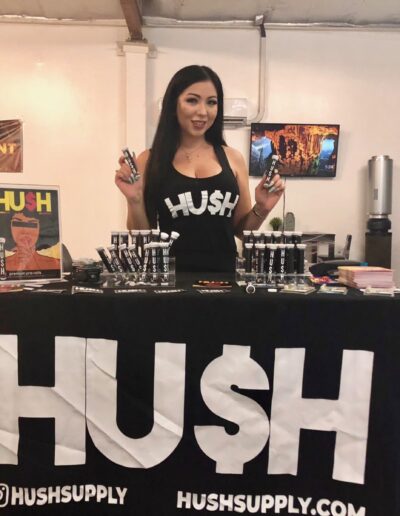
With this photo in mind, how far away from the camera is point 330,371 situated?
1.16 meters

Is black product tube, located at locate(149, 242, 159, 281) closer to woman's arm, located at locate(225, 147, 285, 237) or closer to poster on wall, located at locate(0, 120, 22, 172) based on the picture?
woman's arm, located at locate(225, 147, 285, 237)

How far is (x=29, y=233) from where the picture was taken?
4.30ft

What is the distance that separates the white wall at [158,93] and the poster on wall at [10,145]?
7cm

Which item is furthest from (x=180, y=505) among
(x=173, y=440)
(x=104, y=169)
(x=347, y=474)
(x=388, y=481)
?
(x=104, y=169)

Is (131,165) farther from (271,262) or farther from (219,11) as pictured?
(219,11)

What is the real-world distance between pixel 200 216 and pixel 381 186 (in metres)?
2.70

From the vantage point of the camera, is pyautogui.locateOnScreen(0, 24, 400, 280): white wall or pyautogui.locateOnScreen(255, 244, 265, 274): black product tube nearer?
pyautogui.locateOnScreen(255, 244, 265, 274): black product tube

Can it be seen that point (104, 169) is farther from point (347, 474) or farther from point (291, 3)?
point (347, 474)

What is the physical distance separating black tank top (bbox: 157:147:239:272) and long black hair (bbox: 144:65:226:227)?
0.04 metres

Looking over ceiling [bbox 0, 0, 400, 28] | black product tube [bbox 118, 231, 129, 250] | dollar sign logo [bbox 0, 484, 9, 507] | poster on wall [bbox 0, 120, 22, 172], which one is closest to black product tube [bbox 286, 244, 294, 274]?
black product tube [bbox 118, 231, 129, 250]

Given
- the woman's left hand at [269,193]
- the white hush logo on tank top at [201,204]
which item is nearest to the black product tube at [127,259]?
the white hush logo on tank top at [201,204]

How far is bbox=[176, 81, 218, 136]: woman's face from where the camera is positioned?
5.33 feet

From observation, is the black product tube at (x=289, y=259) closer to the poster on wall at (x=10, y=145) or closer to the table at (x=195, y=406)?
the table at (x=195, y=406)

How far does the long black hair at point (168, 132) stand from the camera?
64.3 inches
